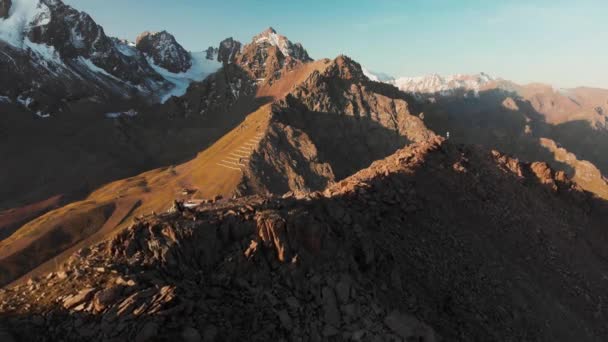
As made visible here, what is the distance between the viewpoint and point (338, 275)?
19.2 metres

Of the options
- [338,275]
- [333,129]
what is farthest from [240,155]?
[338,275]

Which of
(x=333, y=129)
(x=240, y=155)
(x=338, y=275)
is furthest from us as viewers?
(x=333, y=129)

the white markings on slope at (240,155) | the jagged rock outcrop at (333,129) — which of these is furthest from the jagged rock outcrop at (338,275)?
the white markings on slope at (240,155)

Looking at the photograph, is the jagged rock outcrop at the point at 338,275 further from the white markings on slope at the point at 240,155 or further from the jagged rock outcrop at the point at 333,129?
the white markings on slope at the point at 240,155

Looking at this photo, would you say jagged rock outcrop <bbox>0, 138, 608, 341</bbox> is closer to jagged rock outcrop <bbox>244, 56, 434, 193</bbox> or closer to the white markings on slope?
jagged rock outcrop <bbox>244, 56, 434, 193</bbox>

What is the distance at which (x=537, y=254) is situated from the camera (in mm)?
32500

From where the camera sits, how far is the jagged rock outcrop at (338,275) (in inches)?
594

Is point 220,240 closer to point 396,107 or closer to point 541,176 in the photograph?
point 541,176

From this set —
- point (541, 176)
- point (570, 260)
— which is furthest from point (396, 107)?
point (570, 260)

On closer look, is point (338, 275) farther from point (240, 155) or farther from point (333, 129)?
point (333, 129)

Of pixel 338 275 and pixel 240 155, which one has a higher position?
pixel 338 275

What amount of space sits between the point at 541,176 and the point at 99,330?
44.2 metres

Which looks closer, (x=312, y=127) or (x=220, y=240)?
(x=220, y=240)

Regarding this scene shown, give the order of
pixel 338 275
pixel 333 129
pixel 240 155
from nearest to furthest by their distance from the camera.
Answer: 1. pixel 338 275
2. pixel 240 155
3. pixel 333 129
